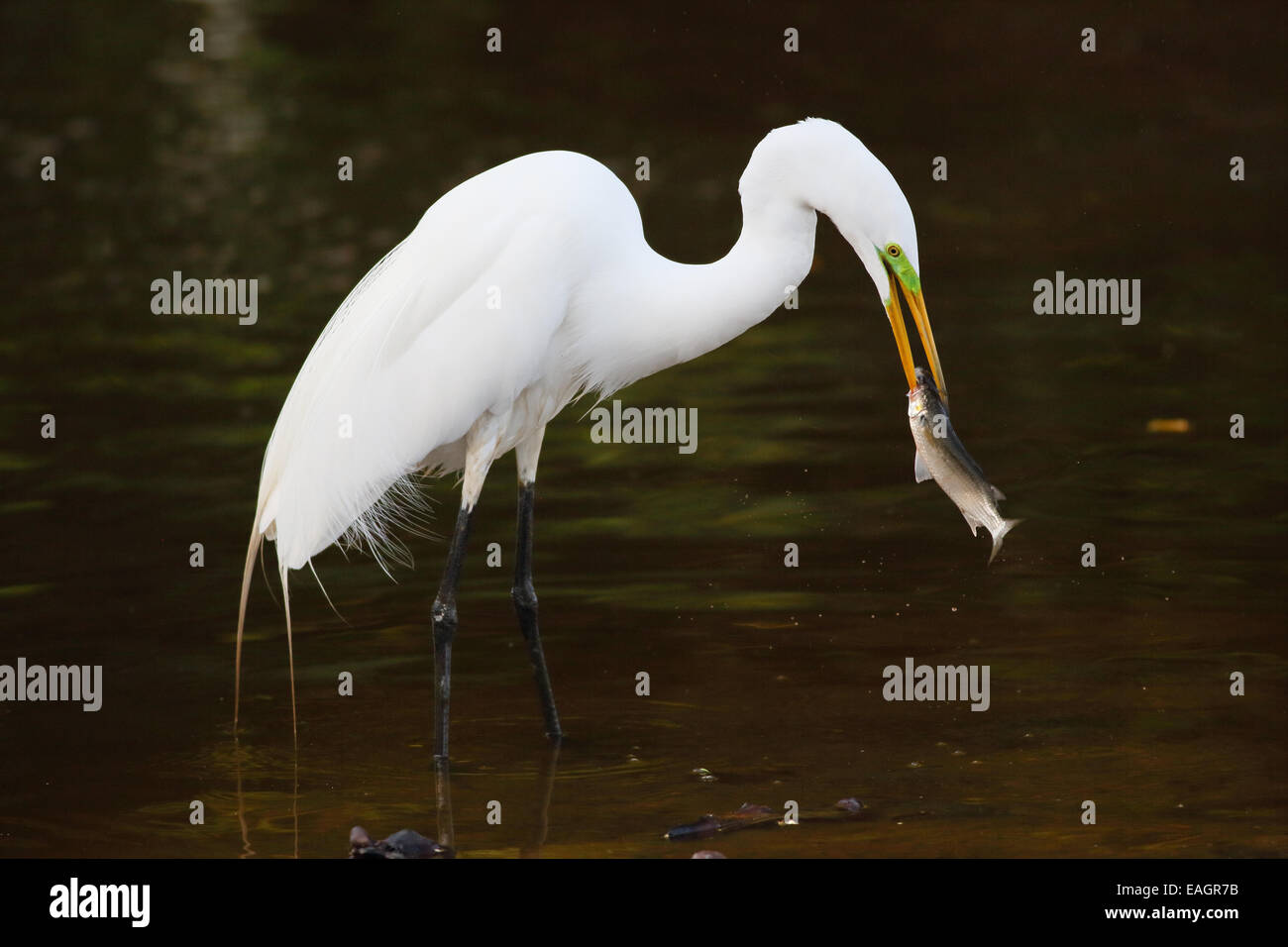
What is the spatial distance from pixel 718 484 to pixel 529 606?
260 centimetres

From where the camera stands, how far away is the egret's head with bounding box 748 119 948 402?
18.6ft

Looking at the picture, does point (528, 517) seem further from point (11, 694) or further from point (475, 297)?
point (11, 694)

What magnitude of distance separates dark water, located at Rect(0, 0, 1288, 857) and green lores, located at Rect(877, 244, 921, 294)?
58.0 inches

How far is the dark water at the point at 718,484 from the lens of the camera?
6035 mm

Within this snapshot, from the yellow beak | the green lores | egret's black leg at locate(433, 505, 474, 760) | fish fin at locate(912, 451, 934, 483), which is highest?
the green lores

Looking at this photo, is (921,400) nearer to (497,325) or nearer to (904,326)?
(904,326)

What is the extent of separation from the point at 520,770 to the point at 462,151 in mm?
9629

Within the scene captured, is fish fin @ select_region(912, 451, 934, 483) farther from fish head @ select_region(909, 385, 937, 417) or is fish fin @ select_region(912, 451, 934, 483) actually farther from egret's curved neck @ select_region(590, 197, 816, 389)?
egret's curved neck @ select_region(590, 197, 816, 389)

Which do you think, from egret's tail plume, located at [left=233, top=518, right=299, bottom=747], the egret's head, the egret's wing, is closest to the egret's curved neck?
the egret's head

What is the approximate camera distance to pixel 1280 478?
8.81m

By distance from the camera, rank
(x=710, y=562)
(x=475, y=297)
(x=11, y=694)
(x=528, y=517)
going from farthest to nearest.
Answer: (x=710, y=562)
(x=11, y=694)
(x=528, y=517)
(x=475, y=297)

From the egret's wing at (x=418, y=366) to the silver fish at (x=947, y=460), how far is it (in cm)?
114

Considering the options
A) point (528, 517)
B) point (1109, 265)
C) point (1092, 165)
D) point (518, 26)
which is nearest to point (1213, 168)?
point (1092, 165)

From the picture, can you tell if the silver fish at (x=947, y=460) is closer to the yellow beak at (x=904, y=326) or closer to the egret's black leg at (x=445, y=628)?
the yellow beak at (x=904, y=326)
